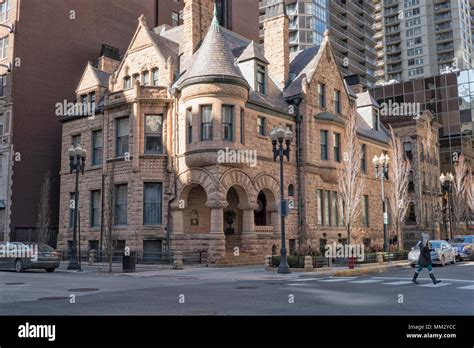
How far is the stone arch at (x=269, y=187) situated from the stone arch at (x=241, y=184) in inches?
26.2

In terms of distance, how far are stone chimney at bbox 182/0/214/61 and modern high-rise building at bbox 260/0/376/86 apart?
5913 centimetres

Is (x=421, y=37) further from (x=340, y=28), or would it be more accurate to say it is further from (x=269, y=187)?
(x=269, y=187)

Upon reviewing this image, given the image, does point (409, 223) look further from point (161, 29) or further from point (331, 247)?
point (161, 29)

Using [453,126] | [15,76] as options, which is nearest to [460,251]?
[15,76]

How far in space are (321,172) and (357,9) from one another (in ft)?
279

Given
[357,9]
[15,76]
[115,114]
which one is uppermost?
[357,9]

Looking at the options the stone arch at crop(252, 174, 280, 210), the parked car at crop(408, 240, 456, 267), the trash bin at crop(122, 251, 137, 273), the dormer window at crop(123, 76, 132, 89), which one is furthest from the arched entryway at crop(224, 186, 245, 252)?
the parked car at crop(408, 240, 456, 267)

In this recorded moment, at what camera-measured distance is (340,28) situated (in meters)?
105

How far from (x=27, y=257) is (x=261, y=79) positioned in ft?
59.1

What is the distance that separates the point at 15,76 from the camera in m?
38.2

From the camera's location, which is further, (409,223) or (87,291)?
(409,223)

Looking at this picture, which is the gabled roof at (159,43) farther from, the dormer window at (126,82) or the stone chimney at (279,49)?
the stone chimney at (279,49)

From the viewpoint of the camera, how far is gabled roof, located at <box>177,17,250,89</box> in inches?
1128

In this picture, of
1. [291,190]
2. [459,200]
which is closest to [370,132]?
[291,190]
